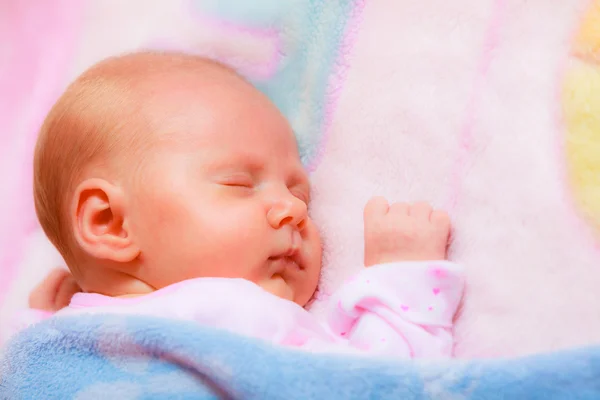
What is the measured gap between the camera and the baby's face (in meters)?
1.04

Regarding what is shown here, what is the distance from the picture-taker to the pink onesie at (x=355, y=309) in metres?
0.97

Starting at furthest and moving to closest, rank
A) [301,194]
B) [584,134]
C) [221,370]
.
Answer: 1. [301,194]
2. [584,134]
3. [221,370]

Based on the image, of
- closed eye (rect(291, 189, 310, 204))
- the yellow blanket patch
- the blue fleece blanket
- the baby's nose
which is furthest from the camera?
closed eye (rect(291, 189, 310, 204))

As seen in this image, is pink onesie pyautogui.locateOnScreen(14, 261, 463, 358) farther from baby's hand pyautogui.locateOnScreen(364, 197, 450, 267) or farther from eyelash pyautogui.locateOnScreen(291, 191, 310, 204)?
eyelash pyautogui.locateOnScreen(291, 191, 310, 204)

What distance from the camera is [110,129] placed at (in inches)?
43.2

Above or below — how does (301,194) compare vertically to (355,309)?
above

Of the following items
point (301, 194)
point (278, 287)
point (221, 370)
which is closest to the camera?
point (221, 370)

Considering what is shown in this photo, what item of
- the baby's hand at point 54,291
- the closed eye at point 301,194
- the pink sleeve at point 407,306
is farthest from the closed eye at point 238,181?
the baby's hand at point 54,291

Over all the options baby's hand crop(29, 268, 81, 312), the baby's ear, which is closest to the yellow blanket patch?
the baby's ear

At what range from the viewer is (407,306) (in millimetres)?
1005

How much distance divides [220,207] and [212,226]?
0.03 metres

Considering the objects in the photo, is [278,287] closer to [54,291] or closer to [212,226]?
[212,226]

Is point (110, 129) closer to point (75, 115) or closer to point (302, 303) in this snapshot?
point (75, 115)

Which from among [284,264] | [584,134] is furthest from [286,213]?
[584,134]
